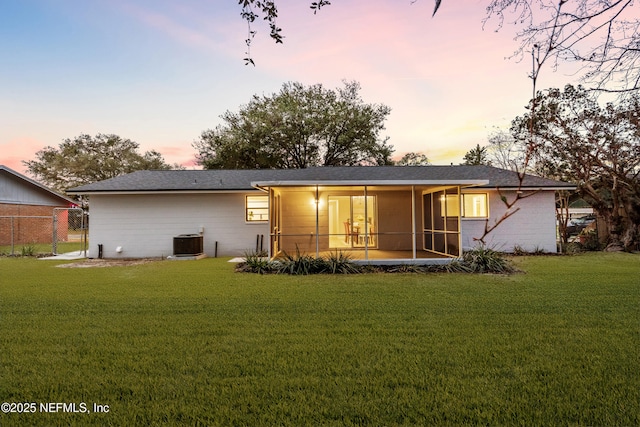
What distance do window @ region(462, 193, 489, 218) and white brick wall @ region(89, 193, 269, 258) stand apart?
7.24m

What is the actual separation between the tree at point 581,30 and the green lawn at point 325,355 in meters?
2.48

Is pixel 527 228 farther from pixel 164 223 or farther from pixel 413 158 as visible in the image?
pixel 413 158

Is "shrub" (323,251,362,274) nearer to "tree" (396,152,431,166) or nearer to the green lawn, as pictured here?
the green lawn

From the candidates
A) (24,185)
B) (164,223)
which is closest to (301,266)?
(164,223)

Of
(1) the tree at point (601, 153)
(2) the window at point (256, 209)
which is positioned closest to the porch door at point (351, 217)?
(2) the window at point (256, 209)

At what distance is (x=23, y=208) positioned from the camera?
18.4m

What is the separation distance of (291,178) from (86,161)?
96.2ft

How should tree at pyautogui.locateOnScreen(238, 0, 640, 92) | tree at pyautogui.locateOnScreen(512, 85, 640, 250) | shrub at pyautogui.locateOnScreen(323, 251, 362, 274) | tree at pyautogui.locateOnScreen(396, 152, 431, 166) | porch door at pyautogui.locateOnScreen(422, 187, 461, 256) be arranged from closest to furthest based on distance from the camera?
tree at pyautogui.locateOnScreen(238, 0, 640, 92), shrub at pyautogui.locateOnScreen(323, 251, 362, 274), porch door at pyautogui.locateOnScreen(422, 187, 461, 256), tree at pyautogui.locateOnScreen(512, 85, 640, 250), tree at pyautogui.locateOnScreen(396, 152, 431, 166)

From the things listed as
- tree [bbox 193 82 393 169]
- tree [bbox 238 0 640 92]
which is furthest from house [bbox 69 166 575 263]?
tree [bbox 193 82 393 169]

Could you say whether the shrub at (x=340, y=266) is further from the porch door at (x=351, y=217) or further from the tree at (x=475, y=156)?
the tree at (x=475, y=156)

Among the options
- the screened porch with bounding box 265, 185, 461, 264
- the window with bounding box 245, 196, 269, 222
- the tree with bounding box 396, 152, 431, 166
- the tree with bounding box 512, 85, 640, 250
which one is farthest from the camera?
the tree with bounding box 396, 152, 431, 166

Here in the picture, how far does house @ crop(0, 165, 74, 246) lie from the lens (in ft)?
56.0

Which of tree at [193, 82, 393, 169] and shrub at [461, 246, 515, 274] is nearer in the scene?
shrub at [461, 246, 515, 274]

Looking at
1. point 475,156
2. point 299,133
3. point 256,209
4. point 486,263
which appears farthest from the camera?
point 475,156
